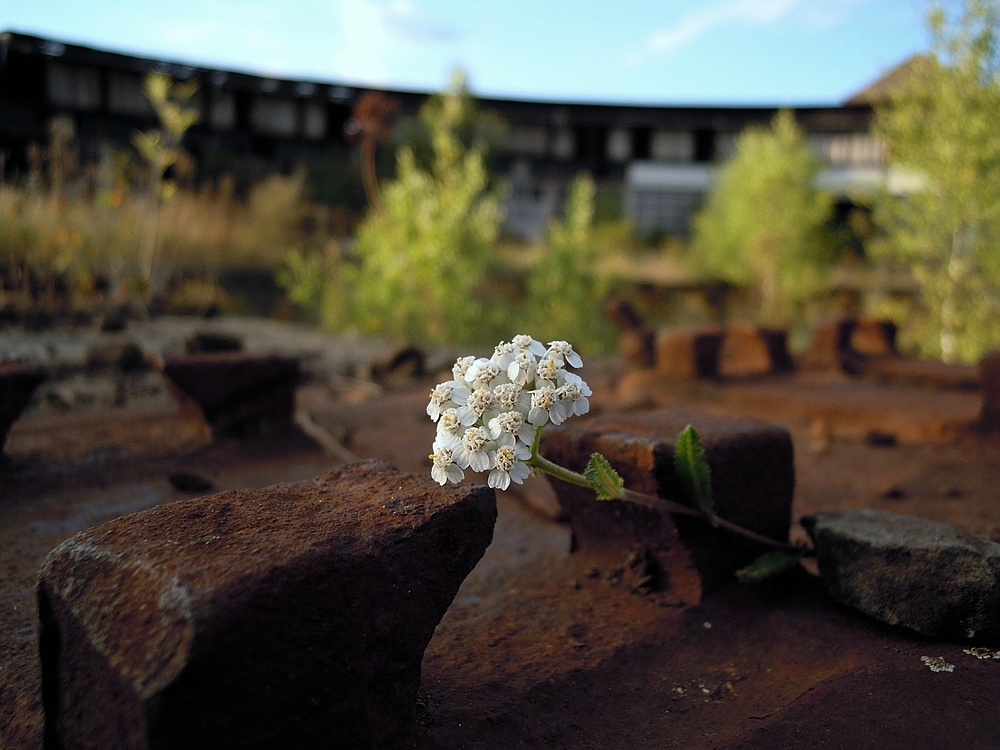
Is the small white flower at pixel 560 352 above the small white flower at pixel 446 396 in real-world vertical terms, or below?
above

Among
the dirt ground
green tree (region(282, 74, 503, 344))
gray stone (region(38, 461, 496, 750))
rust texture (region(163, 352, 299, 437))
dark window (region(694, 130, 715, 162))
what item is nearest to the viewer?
gray stone (region(38, 461, 496, 750))

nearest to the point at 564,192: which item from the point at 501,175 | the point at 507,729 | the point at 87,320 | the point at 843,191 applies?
the point at 501,175

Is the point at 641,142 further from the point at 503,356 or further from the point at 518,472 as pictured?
the point at 518,472

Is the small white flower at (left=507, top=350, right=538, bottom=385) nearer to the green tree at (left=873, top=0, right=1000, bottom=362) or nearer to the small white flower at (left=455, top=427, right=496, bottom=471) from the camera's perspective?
the small white flower at (left=455, top=427, right=496, bottom=471)

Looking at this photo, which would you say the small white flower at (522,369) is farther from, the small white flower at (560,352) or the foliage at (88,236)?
the foliage at (88,236)

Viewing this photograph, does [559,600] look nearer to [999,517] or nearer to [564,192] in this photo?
[999,517]

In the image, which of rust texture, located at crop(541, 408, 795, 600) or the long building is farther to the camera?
the long building

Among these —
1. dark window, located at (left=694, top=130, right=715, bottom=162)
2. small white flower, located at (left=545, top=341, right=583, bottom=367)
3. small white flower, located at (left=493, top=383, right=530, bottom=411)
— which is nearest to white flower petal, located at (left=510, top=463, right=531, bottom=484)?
small white flower, located at (left=493, top=383, right=530, bottom=411)

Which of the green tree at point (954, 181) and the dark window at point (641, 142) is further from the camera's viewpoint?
the dark window at point (641, 142)

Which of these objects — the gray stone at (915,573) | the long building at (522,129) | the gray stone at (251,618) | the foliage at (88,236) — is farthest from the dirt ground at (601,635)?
the long building at (522,129)
